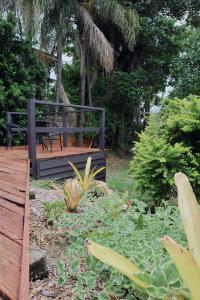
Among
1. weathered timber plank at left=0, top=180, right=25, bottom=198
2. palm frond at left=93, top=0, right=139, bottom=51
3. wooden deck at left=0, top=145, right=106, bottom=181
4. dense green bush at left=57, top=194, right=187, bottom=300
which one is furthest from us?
palm frond at left=93, top=0, right=139, bottom=51

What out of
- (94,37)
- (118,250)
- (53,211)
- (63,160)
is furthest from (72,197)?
(94,37)

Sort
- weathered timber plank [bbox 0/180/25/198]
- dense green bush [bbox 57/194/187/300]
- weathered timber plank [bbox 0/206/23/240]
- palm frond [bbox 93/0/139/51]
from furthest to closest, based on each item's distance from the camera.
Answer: palm frond [bbox 93/0/139/51] → weathered timber plank [bbox 0/180/25/198] → weathered timber plank [bbox 0/206/23/240] → dense green bush [bbox 57/194/187/300]

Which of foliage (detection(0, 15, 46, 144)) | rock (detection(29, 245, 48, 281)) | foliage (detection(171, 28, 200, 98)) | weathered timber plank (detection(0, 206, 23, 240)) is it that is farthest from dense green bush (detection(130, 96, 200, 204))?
foliage (detection(171, 28, 200, 98))

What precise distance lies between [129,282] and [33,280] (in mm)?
466

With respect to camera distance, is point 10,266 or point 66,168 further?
point 66,168

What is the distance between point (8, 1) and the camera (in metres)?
9.11

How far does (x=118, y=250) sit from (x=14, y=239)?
1.75 ft

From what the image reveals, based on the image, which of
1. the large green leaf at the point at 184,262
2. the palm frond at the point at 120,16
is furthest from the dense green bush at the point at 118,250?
the palm frond at the point at 120,16

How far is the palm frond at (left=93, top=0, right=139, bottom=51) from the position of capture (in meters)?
11.0

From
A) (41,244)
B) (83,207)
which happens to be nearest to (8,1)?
(83,207)

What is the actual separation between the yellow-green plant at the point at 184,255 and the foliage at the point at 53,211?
1.36 meters

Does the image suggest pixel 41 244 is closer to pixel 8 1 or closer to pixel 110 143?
pixel 8 1

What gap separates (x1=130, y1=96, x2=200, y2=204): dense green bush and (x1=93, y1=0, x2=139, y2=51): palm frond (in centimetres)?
765

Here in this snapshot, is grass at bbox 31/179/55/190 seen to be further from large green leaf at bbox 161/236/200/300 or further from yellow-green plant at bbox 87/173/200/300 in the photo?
large green leaf at bbox 161/236/200/300
